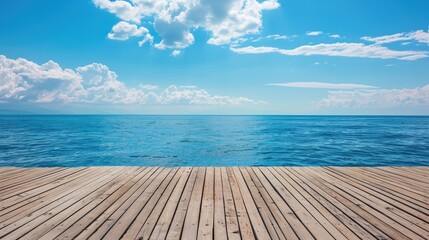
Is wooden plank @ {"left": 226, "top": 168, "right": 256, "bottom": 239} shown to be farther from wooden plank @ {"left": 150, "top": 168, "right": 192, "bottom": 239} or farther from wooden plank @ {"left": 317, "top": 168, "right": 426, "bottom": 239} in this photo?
wooden plank @ {"left": 317, "top": 168, "right": 426, "bottom": 239}

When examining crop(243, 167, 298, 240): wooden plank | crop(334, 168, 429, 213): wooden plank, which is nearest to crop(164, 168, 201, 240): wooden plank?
crop(243, 167, 298, 240): wooden plank

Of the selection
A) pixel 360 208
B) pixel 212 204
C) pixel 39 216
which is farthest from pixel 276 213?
pixel 39 216

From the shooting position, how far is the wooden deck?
3242 millimetres

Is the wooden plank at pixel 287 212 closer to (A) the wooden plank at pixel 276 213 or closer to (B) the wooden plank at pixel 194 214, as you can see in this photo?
(A) the wooden plank at pixel 276 213

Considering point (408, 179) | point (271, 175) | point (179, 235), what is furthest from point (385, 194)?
point (179, 235)

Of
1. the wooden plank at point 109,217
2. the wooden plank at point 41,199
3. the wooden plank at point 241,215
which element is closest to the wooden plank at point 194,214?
the wooden plank at point 241,215

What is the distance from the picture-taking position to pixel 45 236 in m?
3.10

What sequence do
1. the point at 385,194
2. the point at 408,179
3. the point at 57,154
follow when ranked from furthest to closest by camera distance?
1. the point at 57,154
2. the point at 408,179
3. the point at 385,194

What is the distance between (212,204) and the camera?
165 inches

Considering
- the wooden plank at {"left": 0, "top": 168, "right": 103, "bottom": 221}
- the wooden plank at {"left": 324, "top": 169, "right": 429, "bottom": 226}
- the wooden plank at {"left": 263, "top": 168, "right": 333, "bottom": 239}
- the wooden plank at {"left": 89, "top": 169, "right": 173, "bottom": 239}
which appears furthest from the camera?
the wooden plank at {"left": 0, "top": 168, "right": 103, "bottom": 221}

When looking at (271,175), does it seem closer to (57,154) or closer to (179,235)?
(179,235)

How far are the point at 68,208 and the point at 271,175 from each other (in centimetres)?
457

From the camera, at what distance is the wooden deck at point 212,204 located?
3.24 metres

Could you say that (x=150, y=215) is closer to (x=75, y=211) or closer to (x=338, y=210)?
(x=75, y=211)
